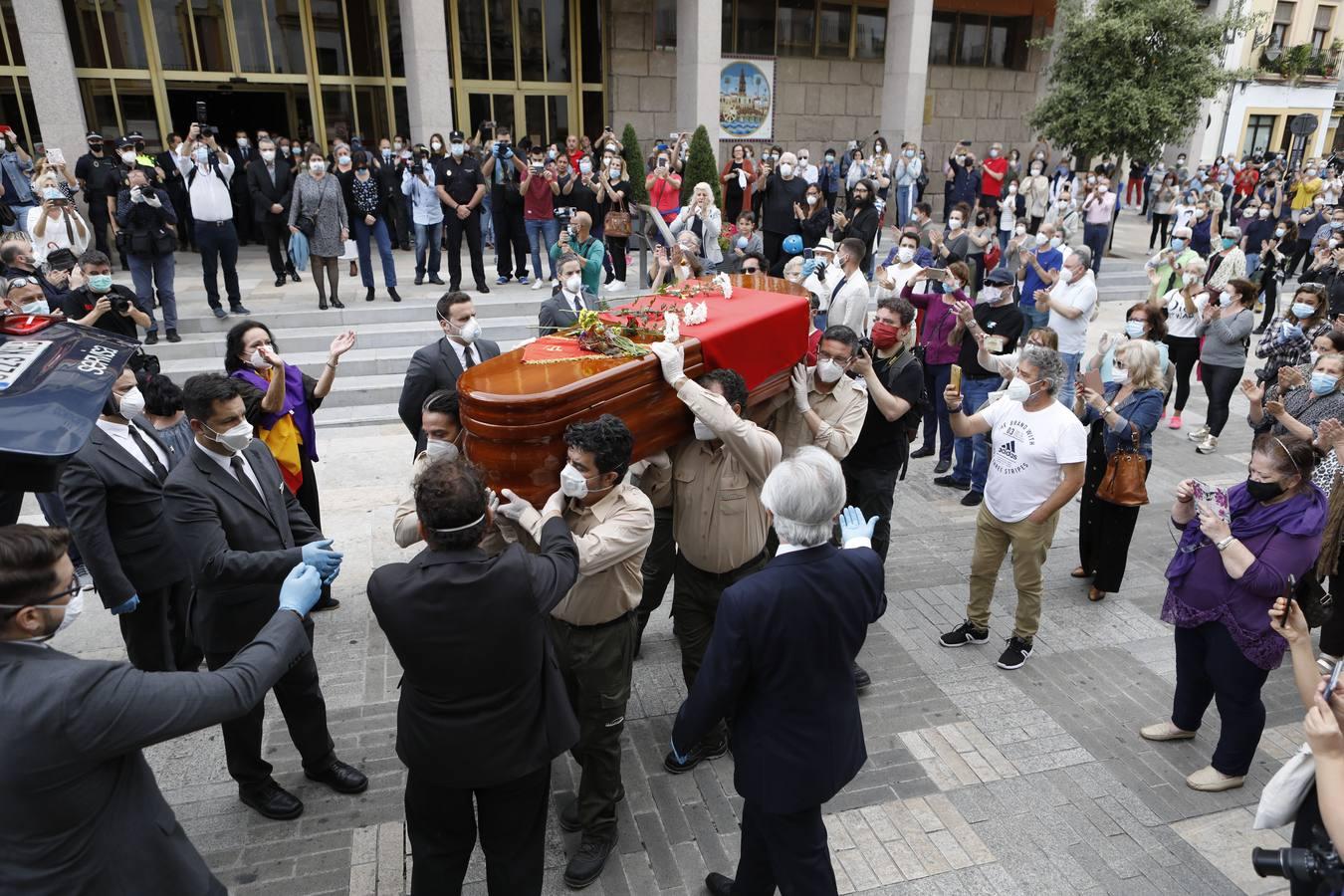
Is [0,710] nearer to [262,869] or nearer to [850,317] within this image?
[262,869]

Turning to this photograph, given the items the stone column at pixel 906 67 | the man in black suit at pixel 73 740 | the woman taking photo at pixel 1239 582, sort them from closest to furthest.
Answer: the man in black suit at pixel 73 740, the woman taking photo at pixel 1239 582, the stone column at pixel 906 67

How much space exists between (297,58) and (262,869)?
17.0 meters

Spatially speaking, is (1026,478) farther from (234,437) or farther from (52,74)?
(52,74)

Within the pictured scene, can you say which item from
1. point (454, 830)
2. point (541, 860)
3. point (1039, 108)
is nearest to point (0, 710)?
point (454, 830)

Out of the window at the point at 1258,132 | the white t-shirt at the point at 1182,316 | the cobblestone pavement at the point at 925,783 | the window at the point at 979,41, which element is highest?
the window at the point at 979,41

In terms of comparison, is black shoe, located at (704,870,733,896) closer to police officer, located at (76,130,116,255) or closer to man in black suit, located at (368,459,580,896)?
man in black suit, located at (368,459,580,896)

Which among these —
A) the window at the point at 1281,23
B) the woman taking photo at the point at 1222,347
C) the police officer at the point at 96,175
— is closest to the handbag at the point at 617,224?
the police officer at the point at 96,175

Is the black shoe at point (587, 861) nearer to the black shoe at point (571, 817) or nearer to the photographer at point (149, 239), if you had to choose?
the black shoe at point (571, 817)

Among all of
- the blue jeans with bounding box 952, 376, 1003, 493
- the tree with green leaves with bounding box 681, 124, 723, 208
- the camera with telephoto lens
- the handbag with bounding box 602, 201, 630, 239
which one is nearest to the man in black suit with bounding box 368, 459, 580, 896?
the camera with telephoto lens

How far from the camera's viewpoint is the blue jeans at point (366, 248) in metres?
10.8

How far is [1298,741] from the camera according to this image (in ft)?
14.4

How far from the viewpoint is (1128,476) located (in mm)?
5438

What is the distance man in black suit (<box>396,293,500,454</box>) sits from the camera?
16.5 feet

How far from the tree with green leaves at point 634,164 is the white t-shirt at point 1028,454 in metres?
12.3
